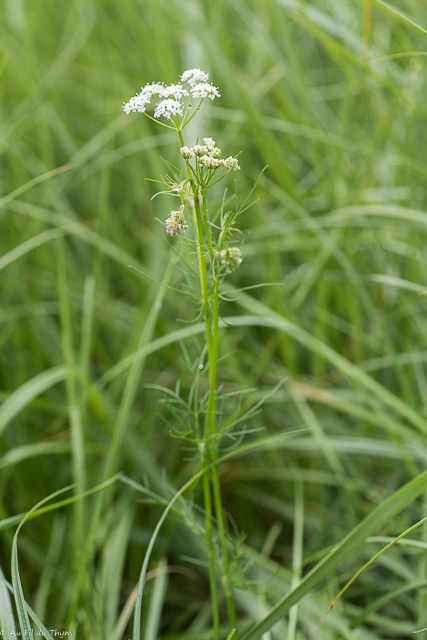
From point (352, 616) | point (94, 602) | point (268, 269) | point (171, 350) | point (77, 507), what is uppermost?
point (268, 269)

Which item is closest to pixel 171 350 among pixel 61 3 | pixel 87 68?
pixel 87 68

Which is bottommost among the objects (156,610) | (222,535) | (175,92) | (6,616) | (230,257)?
(156,610)

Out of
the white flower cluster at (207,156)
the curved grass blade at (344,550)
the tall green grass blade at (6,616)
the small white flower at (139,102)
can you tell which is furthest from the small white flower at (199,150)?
the tall green grass blade at (6,616)

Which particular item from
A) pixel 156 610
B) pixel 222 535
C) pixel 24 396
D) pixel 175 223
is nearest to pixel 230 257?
pixel 175 223

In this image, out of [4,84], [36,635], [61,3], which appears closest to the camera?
[36,635]

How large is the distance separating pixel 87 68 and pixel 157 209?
1096 millimetres

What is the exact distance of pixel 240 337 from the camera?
1.97m

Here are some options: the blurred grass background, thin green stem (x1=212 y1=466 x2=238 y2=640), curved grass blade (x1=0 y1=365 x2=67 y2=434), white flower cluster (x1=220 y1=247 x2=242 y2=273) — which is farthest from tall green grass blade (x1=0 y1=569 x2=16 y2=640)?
white flower cluster (x1=220 y1=247 x2=242 y2=273)

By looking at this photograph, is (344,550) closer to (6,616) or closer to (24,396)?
(6,616)

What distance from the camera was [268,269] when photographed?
201 cm

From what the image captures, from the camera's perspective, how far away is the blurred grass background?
1.43 m

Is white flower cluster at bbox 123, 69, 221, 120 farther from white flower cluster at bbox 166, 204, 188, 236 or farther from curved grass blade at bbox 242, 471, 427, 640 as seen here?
curved grass blade at bbox 242, 471, 427, 640

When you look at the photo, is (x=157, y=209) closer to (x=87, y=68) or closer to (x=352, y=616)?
(x=87, y=68)

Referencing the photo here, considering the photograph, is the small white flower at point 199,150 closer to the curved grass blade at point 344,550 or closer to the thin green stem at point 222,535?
the thin green stem at point 222,535
